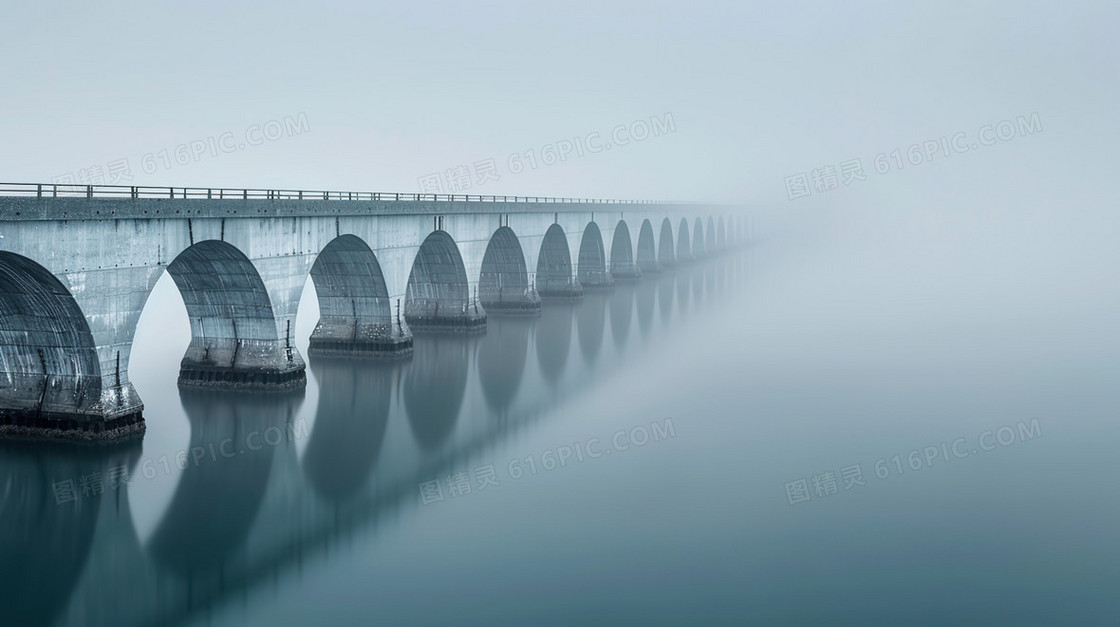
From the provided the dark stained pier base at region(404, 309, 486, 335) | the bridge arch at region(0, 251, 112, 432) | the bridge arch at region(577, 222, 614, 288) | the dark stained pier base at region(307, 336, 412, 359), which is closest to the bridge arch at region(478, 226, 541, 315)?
the dark stained pier base at region(404, 309, 486, 335)

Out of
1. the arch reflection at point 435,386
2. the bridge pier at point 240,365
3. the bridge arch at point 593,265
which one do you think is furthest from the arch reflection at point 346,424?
the bridge arch at point 593,265

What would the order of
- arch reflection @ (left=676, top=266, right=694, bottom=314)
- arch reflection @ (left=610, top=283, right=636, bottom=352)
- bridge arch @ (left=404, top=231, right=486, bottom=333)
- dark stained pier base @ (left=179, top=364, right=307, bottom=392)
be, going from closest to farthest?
dark stained pier base @ (left=179, top=364, right=307, bottom=392) < bridge arch @ (left=404, top=231, right=486, bottom=333) < arch reflection @ (left=610, top=283, right=636, bottom=352) < arch reflection @ (left=676, top=266, right=694, bottom=314)

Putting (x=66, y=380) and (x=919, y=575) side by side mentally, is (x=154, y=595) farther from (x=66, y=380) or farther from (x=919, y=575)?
(x=919, y=575)

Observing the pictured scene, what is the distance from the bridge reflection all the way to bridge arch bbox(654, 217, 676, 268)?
5501 cm

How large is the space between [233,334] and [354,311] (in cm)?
805

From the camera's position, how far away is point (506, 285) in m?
57.7

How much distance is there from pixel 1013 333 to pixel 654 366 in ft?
66.6

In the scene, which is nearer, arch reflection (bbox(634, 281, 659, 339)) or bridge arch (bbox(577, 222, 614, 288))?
arch reflection (bbox(634, 281, 659, 339))

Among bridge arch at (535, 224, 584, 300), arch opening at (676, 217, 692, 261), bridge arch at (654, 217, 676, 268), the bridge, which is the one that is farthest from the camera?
arch opening at (676, 217, 692, 261)

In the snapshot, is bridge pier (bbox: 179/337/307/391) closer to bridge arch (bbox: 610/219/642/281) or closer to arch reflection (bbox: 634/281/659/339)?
arch reflection (bbox: 634/281/659/339)

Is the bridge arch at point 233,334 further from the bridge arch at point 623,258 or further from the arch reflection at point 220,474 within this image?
the bridge arch at point 623,258

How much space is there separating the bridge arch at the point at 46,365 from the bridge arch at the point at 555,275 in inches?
1611

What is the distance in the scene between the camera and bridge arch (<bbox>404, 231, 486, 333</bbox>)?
48062 millimetres

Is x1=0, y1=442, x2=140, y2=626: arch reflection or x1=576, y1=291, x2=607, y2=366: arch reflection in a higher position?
x1=576, y1=291, x2=607, y2=366: arch reflection
